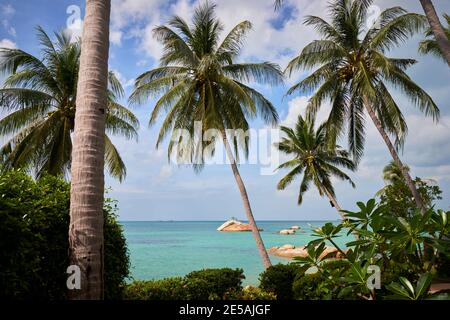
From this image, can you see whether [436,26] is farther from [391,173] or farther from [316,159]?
[391,173]

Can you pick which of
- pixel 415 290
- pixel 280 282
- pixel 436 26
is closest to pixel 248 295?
pixel 280 282

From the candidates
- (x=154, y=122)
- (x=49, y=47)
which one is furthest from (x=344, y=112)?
(x=49, y=47)

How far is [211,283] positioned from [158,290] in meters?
2.02

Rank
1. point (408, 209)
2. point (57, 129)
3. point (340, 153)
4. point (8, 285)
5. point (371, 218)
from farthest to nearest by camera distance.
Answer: point (340, 153), point (408, 209), point (57, 129), point (8, 285), point (371, 218)

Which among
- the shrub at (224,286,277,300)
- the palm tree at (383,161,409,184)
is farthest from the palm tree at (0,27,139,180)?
the palm tree at (383,161,409,184)

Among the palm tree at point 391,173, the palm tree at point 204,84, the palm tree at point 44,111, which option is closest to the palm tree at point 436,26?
the palm tree at point 204,84

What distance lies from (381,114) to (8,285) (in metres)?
15.9

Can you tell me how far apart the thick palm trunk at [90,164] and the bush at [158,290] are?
3.42 metres

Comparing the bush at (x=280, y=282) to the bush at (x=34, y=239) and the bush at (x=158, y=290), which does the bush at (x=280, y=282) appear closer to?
the bush at (x=158, y=290)

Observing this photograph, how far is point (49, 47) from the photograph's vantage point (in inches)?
595

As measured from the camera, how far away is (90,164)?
12.1 ft
